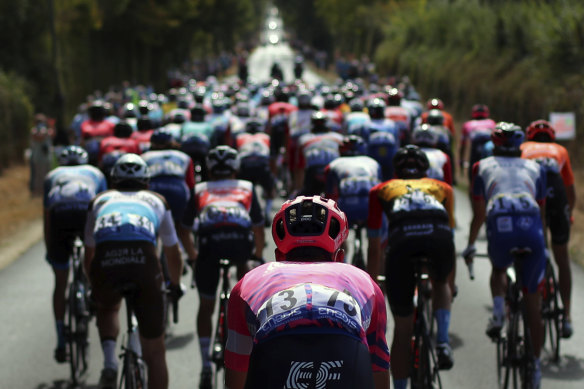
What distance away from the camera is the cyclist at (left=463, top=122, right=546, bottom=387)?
7.09 meters

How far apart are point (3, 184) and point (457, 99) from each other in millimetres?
20836

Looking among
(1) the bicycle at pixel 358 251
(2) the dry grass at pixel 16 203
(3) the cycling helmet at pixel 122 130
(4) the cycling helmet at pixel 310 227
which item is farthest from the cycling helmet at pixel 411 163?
(2) the dry grass at pixel 16 203

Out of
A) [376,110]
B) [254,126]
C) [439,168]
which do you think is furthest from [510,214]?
[254,126]

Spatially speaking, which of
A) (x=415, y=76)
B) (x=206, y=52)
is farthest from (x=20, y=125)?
(x=206, y=52)

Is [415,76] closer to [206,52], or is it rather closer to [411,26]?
[411,26]

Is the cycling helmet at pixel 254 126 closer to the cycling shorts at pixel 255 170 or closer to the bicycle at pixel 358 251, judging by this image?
the cycling shorts at pixel 255 170

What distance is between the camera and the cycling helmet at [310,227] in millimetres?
3973

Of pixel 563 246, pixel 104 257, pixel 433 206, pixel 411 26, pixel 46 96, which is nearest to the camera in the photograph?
pixel 104 257

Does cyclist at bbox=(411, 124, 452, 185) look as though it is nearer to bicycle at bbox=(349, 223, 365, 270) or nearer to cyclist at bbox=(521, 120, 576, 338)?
cyclist at bbox=(521, 120, 576, 338)

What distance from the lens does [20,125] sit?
2855cm

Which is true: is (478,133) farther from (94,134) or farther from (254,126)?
(94,134)

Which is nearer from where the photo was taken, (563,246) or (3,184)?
(563,246)

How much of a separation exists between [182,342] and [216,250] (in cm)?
233

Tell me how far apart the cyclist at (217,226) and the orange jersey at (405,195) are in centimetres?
Result: 117
